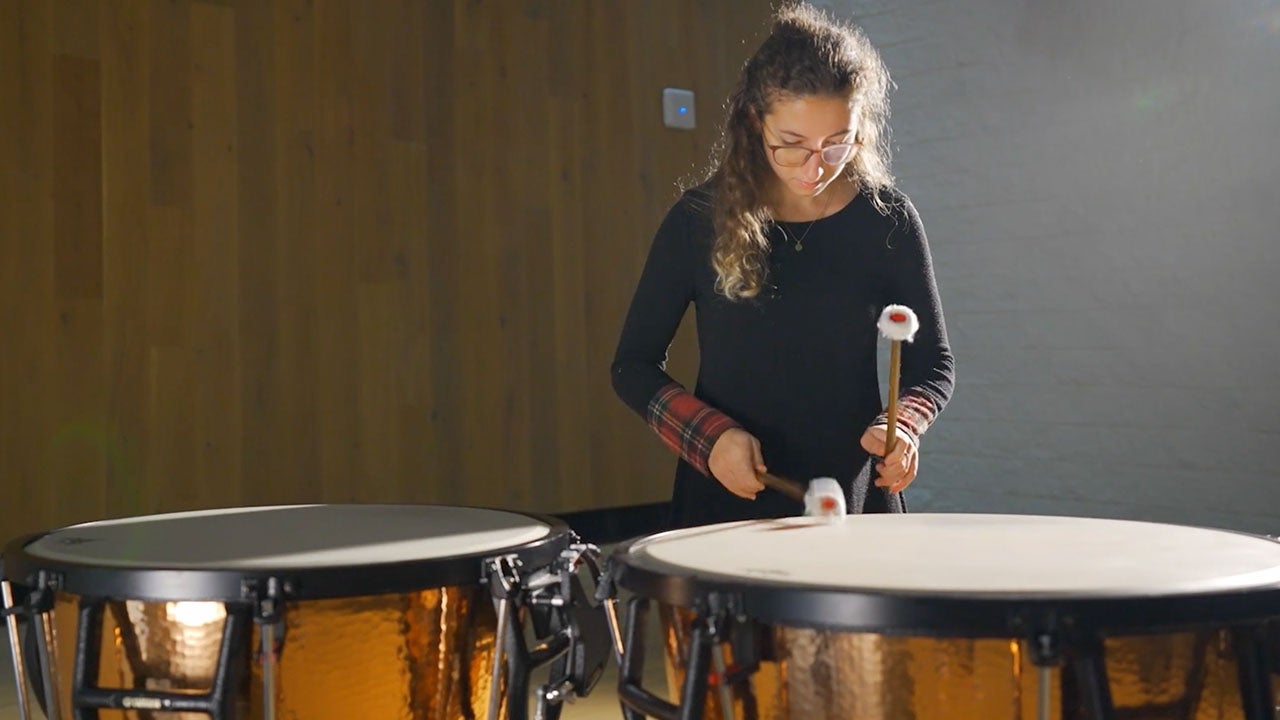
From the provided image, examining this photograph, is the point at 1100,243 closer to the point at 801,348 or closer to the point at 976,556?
the point at 801,348

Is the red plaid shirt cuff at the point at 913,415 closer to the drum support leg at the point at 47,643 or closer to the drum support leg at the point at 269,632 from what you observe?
the drum support leg at the point at 269,632

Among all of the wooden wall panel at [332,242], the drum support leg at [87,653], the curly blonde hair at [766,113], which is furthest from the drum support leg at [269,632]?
the wooden wall panel at [332,242]

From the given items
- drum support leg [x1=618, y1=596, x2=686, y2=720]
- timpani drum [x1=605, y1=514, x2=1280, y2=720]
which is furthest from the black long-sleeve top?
timpani drum [x1=605, y1=514, x2=1280, y2=720]

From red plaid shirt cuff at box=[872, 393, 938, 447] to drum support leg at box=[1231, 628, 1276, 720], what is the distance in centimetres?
62

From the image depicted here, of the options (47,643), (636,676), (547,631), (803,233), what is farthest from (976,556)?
(47,643)

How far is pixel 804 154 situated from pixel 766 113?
0.28 feet

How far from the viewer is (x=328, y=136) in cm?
432

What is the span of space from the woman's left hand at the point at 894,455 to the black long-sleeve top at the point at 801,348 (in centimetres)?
11

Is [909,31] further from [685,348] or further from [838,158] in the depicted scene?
[838,158]

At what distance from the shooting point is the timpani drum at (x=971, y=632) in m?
0.95

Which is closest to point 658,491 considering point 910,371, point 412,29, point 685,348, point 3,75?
point 685,348

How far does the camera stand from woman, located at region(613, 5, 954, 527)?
168 centimetres

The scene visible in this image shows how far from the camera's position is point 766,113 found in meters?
1.72

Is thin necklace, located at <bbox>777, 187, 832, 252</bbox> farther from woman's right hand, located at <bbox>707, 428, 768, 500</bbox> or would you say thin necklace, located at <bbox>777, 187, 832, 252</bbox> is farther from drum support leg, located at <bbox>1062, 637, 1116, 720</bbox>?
drum support leg, located at <bbox>1062, 637, 1116, 720</bbox>
